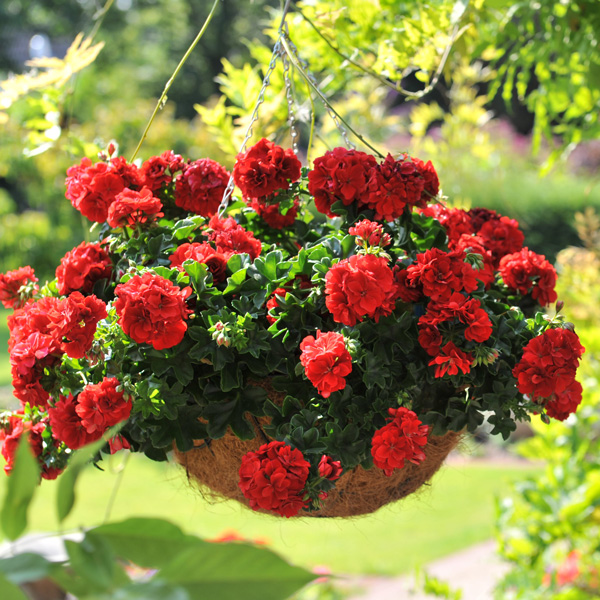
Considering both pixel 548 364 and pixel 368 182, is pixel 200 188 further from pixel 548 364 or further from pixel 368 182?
pixel 548 364

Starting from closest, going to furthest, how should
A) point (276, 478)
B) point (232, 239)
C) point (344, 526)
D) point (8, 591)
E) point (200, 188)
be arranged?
point (8, 591)
point (276, 478)
point (232, 239)
point (200, 188)
point (344, 526)

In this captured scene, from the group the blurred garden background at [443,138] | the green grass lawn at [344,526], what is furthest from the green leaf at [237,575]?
the green grass lawn at [344,526]

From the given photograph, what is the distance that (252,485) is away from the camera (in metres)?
0.86

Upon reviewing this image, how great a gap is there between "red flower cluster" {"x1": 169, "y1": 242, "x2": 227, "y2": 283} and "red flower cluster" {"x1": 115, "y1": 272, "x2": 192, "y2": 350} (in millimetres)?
102

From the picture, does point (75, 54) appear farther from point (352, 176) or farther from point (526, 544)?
point (526, 544)

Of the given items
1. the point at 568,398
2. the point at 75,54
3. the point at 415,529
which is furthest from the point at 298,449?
the point at 415,529

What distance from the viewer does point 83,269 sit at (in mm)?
1074

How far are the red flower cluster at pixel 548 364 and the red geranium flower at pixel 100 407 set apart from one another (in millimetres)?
552

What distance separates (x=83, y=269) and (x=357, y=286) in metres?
0.46

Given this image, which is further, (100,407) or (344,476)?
(344,476)

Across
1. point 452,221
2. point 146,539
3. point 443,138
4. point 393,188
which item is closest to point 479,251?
point 452,221

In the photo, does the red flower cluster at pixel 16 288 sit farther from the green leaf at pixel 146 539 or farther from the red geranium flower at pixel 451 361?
the green leaf at pixel 146 539

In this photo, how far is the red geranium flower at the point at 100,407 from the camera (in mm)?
893

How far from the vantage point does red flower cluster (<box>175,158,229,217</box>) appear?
1.16 meters
